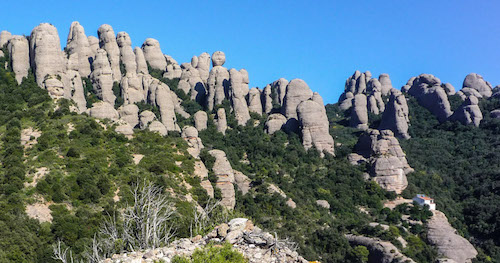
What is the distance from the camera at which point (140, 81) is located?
75.7 m

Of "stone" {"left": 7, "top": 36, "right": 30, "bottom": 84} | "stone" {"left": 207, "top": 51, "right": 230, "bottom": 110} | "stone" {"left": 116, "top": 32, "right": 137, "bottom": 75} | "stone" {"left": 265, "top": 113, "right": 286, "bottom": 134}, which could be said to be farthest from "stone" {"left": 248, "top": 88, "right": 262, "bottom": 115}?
"stone" {"left": 7, "top": 36, "right": 30, "bottom": 84}

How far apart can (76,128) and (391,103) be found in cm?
5359

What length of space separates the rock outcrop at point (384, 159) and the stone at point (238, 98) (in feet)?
59.7

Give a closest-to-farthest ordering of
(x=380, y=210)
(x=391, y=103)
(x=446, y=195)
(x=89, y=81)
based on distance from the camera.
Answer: (x=380, y=210), (x=446, y=195), (x=89, y=81), (x=391, y=103)

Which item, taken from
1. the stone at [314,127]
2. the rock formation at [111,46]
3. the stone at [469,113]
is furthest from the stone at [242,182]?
the stone at [469,113]

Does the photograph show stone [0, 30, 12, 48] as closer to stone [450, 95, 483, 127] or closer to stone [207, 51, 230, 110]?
stone [207, 51, 230, 110]

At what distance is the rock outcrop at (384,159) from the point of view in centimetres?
6384

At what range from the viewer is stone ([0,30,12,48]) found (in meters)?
68.5

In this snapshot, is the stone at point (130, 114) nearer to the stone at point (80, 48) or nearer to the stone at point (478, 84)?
the stone at point (80, 48)

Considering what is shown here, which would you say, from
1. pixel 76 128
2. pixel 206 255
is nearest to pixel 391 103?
pixel 76 128

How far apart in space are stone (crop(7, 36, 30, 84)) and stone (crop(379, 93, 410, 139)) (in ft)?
179

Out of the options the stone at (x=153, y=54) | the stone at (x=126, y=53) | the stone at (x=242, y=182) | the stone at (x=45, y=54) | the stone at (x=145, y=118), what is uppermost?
the stone at (x=153, y=54)

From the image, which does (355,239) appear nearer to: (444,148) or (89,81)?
(444,148)

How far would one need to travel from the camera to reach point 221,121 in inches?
2940
